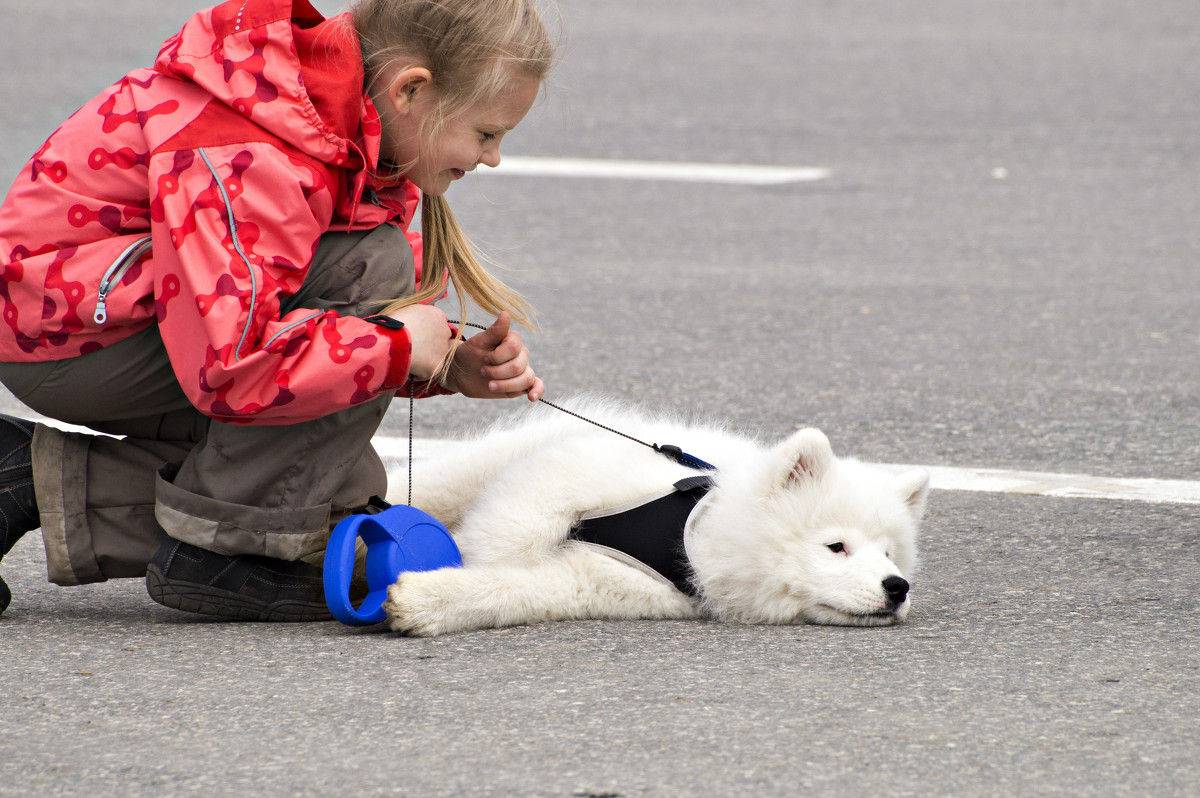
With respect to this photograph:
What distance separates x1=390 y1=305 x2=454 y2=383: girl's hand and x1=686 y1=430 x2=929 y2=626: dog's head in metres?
0.66

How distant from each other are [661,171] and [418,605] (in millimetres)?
6513

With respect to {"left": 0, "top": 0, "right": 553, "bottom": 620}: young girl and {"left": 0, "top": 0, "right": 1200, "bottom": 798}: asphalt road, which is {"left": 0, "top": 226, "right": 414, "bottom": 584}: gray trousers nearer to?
{"left": 0, "top": 0, "right": 553, "bottom": 620}: young girl

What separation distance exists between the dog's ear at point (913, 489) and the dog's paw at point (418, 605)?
100 cm

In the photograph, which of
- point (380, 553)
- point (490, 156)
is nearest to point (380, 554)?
point (380, 553)

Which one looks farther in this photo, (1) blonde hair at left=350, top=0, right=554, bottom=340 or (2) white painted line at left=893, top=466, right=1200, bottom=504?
(2) white painted line at left=893, top=466, right=1200, bottom=504

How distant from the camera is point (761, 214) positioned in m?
7.93

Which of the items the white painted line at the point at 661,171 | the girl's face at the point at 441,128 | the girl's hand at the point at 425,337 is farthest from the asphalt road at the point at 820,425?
the girl's hand at the point at 425,337

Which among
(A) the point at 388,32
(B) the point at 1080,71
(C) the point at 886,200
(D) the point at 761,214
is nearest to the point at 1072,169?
(C) the point at 886,200

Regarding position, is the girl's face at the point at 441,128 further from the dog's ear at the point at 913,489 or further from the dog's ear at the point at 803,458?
the dog's ear at the point at 913,489

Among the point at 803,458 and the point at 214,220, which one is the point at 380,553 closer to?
the point at 214,220

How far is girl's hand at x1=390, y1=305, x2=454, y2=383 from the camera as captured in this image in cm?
278

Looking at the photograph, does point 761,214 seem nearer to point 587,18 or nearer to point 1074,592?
point 1074,592

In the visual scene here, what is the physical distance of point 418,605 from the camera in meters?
2.77

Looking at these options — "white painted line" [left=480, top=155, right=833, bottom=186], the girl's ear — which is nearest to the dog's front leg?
the girl's ear
